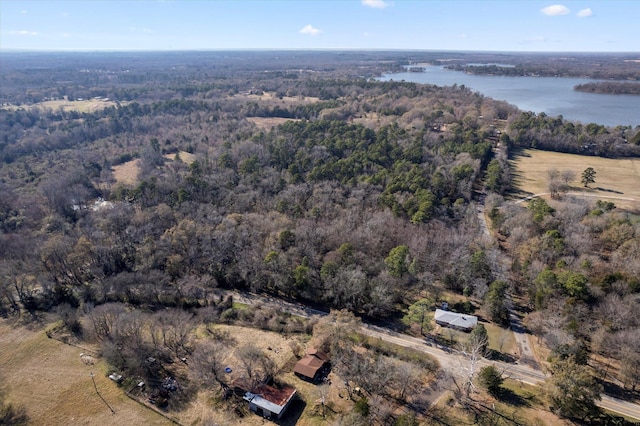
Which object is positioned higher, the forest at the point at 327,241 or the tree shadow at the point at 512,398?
the forest at the point at 327,241

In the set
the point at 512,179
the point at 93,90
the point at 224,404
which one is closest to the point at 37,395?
the point at 224,404

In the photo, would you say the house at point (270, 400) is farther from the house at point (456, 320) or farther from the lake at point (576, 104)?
the lake at point (576, 104)

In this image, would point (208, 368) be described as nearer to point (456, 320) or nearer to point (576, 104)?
point (456, 320)

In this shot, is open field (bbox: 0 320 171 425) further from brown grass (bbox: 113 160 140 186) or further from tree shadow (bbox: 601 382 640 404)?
brown grass (bbox: 113 160 140 186)

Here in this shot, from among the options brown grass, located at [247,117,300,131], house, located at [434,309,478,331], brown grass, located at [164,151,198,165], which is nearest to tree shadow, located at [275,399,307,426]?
house, located at [434,309,478,331]

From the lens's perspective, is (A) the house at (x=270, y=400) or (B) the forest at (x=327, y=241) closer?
(A) the house at (x=270, y=400)

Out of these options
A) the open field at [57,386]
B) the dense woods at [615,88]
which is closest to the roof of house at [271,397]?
the open field at [57,386]

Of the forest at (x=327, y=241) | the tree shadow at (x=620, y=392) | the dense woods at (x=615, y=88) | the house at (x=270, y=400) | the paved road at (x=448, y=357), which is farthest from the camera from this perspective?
the dense woods at (x=615, y=88)
